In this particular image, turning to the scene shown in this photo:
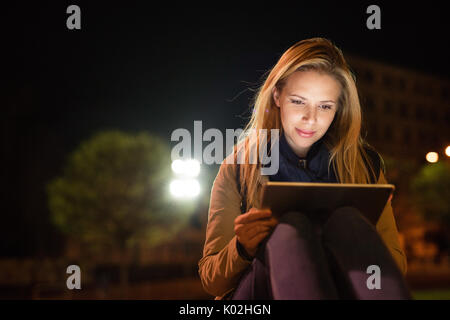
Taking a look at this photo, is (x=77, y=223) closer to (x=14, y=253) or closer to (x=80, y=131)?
(x=14, y=253)

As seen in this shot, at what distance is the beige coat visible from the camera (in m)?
2.65

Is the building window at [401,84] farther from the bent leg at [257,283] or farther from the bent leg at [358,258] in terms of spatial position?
the bent leg at [257,283]

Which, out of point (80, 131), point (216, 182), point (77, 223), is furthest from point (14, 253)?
point (216, 182)

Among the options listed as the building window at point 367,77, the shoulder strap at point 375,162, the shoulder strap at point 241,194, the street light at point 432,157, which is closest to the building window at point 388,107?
the building window at point 367,77

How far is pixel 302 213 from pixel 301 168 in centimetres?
65

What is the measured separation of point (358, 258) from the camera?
2.20m

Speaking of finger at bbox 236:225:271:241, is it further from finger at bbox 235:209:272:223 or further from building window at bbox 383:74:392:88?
building window at bbox 383:74:392:88

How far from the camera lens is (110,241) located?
29922 mm

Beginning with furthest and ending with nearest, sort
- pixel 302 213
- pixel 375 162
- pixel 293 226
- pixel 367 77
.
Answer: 1. pixel 367 77
2. pixel 375 162
3. pixel 302 213
4. pixel 293 226

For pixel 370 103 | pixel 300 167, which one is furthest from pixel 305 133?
Answer: pixel 370 103

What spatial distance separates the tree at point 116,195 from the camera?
95.5ft

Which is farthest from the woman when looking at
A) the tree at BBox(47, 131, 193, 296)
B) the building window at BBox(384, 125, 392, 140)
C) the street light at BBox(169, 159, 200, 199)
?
the building window at BBox(384, 125, 392, 140)

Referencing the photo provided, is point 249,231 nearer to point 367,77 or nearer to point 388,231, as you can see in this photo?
point 388,231
